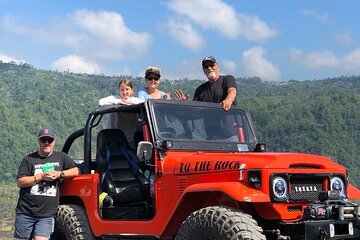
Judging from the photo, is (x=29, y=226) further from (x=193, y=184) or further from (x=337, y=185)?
(x=337, y=185)

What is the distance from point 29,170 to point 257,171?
2462mm

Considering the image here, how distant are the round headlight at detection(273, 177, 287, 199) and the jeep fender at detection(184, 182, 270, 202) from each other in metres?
Result: 0.12

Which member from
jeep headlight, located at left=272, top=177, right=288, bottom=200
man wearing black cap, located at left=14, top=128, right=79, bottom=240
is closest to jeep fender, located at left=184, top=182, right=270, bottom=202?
jeep headlight, located at left=272, top=177, right=288, bottom=200

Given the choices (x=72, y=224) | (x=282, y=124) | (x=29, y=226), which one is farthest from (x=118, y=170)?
(x=282, y=124)

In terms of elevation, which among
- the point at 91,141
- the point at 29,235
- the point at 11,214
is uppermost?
the point at 91,141

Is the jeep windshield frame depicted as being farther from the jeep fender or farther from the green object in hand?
the green object in hand

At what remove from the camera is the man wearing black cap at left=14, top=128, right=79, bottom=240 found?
6.39 m

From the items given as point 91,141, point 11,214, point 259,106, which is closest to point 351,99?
point 259,106

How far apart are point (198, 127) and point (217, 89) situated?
0.88 metres

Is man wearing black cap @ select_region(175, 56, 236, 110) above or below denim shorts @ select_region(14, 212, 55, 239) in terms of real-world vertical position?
above

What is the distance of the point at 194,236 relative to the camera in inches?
217

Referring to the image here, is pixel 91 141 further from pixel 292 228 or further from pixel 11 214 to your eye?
pixel 11 214

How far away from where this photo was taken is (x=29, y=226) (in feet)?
21.0

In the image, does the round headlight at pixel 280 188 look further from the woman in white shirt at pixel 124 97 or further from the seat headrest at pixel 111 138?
the woman in white shirt at pixel 124 97
